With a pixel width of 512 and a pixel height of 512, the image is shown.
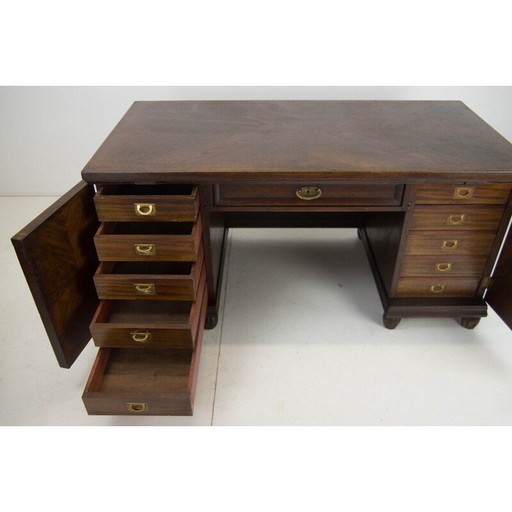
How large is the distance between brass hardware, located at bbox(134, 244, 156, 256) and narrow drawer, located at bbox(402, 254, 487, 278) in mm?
873

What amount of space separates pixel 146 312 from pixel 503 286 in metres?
1.25

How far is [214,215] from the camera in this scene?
1698 millimetres

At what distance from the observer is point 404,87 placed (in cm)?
214

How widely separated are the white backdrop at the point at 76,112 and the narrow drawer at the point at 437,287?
100 cm

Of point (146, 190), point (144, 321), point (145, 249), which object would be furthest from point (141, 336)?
point (146, 190)

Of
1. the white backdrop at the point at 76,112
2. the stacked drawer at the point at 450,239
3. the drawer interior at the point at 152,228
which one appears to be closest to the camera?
the stacked drawer at the point at 450,239

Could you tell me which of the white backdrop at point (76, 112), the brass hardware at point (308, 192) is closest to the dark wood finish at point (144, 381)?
the brass hardware at point (308, 192)

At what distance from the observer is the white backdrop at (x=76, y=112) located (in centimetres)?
217

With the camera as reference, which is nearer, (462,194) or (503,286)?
(462,194)

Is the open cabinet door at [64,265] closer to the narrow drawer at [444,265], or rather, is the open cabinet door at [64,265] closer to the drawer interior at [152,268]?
the drawer interior at [152,268]

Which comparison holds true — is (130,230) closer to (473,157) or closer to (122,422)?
(122,422)

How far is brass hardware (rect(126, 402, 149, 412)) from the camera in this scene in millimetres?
1278

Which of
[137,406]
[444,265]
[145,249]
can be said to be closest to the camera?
[137,406]

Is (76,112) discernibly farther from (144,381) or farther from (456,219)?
(456,219)
